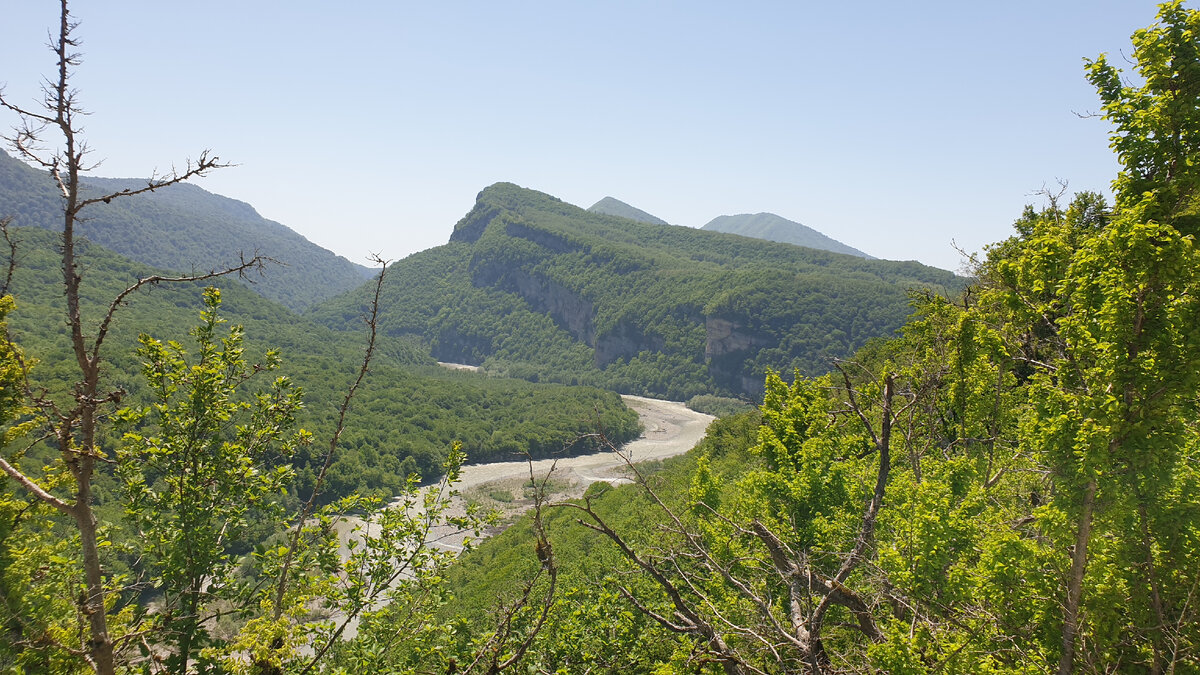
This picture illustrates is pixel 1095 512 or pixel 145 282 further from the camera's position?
pixel 1095 512

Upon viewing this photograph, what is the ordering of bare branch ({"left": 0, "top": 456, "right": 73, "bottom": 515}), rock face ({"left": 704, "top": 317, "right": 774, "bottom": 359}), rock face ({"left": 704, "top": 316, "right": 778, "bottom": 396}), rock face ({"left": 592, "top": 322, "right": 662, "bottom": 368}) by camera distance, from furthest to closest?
1. rock face ({"left": 592, "top": 322, "right": 662, "bottom": 368})
2. rock face ({"left": 704, "top": 317, "right": 774, "bottom": 359})
3. rock face ({"left": 704, "top": 316, "right": 778, "bottom": 396})
4. bare branch ({"left": 0, "top": 456, "right": 73, "bottom": 515})

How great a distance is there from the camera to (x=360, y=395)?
350ft

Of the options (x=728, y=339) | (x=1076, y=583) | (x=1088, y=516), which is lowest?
(x=1076, y=583)

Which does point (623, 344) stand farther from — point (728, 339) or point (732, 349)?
point (732, 349)

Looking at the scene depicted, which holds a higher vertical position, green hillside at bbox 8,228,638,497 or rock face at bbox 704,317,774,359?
rock face at bbox 704,317,774,359

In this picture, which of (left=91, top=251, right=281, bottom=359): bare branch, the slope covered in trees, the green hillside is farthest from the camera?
the green hillside

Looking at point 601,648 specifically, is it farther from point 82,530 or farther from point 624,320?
point 624,320

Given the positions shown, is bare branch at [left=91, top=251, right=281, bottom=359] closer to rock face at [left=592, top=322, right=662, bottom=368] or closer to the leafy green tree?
the leafy green tree

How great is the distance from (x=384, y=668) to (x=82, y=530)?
2850 millimetres

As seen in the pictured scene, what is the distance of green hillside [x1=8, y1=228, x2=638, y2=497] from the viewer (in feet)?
242

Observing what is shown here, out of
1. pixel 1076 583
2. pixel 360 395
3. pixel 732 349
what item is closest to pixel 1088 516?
pixel 1076 583

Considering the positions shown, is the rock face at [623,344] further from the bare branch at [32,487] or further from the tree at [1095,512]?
the bare branch at [32,487]

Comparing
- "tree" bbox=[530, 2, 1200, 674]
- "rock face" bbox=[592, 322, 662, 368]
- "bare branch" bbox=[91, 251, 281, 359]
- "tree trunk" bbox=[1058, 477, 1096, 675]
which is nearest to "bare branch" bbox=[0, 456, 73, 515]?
"bare branch" bbox=[91, 251, 281, 359]

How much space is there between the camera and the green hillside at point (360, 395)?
2906 inches
